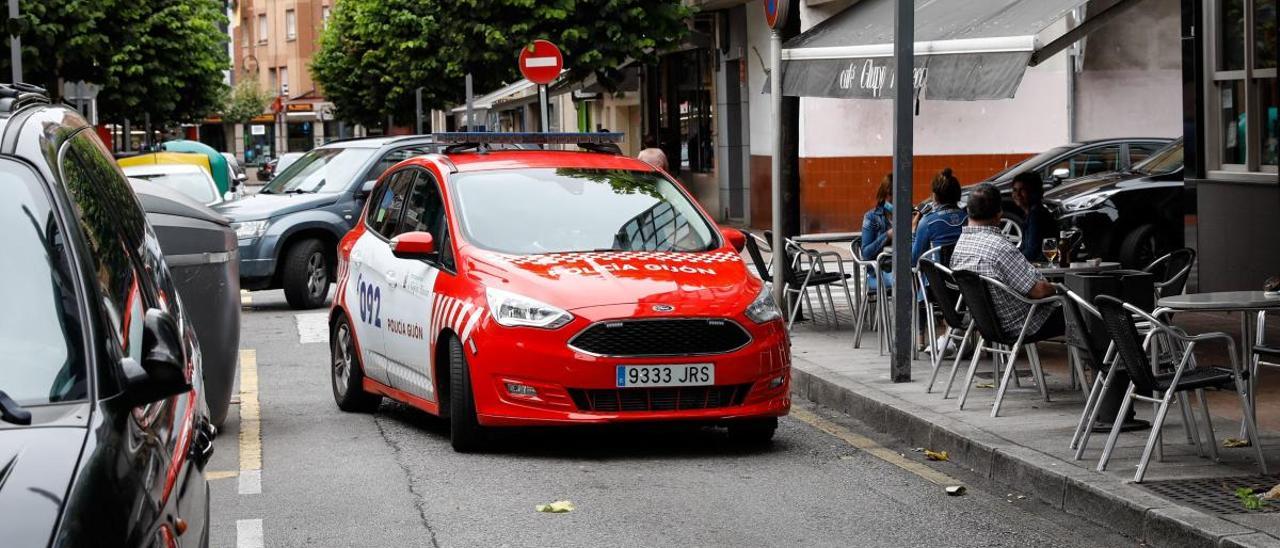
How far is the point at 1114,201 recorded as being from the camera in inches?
786

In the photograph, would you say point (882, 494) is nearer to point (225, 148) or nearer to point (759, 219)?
point (759, 219)

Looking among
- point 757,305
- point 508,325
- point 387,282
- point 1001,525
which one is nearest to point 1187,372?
point 1001,525

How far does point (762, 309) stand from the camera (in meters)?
8.69

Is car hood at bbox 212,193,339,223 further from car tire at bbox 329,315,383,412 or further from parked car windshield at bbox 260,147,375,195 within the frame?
car tire at bbox 329,315,383,412

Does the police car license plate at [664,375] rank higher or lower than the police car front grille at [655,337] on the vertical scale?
→ lower

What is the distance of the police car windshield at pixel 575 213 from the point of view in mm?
9227

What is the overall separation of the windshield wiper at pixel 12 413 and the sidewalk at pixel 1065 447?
4.12 metres

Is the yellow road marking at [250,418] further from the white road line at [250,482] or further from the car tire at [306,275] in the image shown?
the car tire at [306,275]

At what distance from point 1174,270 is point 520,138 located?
4011 millimetres

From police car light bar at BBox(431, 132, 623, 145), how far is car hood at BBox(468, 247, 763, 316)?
184 cm

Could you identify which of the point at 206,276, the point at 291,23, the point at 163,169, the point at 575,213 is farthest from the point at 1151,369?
the point at 291,23

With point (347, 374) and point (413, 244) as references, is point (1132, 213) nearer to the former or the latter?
point (347, 374)

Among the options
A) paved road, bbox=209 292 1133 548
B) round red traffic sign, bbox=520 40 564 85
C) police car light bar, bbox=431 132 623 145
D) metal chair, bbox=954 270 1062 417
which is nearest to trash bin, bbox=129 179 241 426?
paved road, bbox=209 292 1133 548

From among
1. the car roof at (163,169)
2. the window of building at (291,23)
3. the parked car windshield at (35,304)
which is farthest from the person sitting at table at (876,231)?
the window of building at (291,23)
